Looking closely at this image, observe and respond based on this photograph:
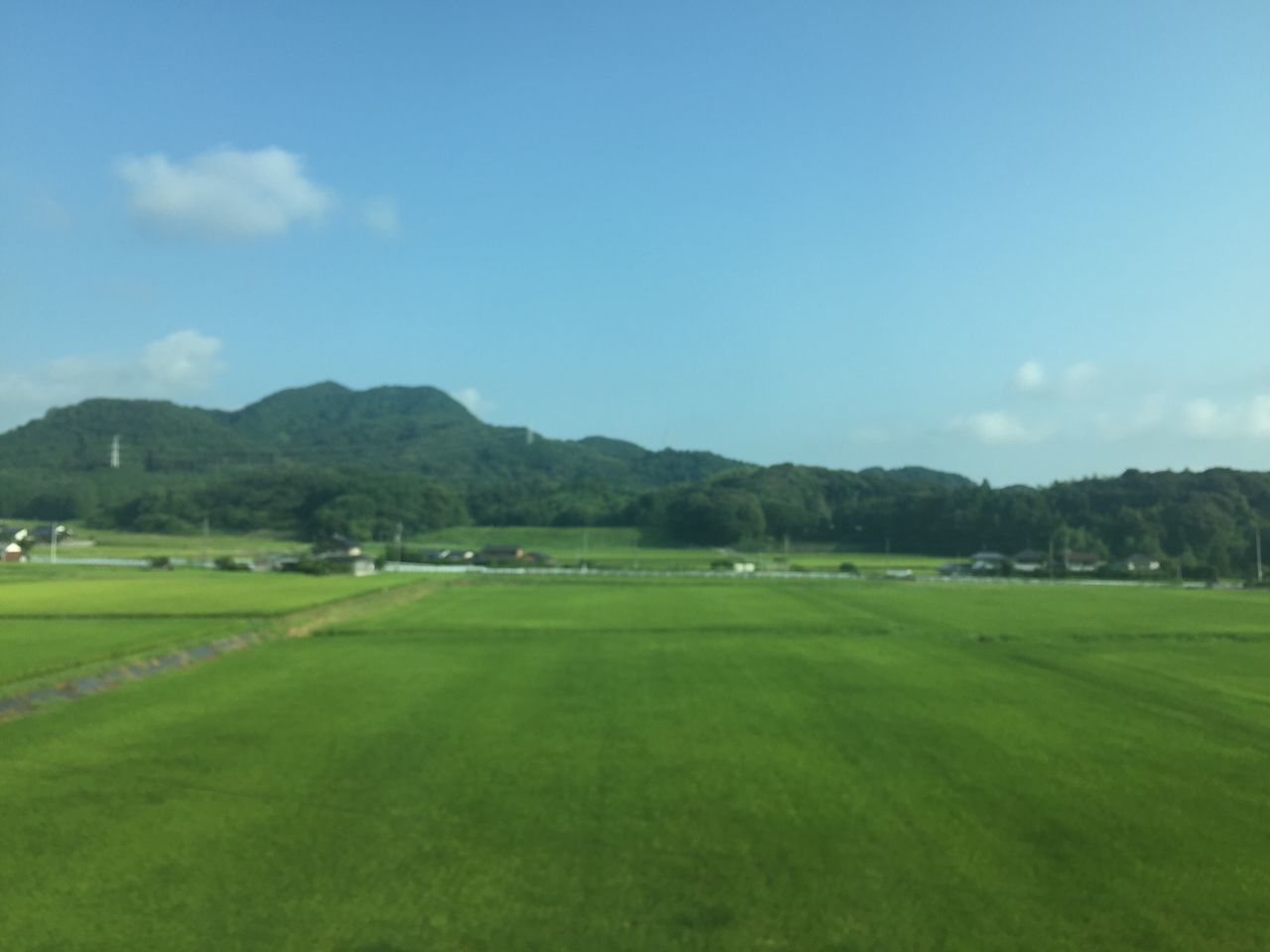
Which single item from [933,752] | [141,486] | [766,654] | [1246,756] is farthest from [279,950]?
[141,486]

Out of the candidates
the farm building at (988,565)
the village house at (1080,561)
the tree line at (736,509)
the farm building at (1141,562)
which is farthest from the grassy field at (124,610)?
the farm building at (1141,562)

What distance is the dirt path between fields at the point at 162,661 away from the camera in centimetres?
1431

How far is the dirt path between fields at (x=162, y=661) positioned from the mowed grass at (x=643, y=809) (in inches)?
28.4

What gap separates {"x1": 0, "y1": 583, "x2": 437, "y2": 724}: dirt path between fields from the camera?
14.3 m

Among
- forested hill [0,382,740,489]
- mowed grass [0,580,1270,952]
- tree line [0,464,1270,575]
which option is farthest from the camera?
forested hill [0,382,740,489]

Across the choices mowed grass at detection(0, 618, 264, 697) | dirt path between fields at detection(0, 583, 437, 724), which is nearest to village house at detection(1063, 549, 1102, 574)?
dirt path between fields at detection(0, 583, 437, 724)

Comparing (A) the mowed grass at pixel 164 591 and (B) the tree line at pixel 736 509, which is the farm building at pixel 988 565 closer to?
(B) the tree line at pixel 736 509

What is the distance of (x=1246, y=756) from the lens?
11.2 meters

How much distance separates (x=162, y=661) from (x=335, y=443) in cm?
11284

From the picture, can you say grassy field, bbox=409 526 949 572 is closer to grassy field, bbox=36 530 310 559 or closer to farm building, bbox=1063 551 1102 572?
farm building, bbox=1063 551 1102 572

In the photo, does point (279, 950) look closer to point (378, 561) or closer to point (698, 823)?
point (698, 823)

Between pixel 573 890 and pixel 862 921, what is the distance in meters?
1.95

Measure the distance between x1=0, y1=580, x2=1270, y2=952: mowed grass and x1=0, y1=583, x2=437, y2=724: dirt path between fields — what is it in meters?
0.72

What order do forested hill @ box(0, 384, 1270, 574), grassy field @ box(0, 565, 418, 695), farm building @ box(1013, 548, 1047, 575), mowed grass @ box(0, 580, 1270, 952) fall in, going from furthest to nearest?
forested hill @ box(0, 384, 1270, 574) < farm building @ box(1013, 548, 1047, 575) < grassy field @ box(0, 565, 418, 695) < mowed grass @ box(0, 580, 1270, 952)
